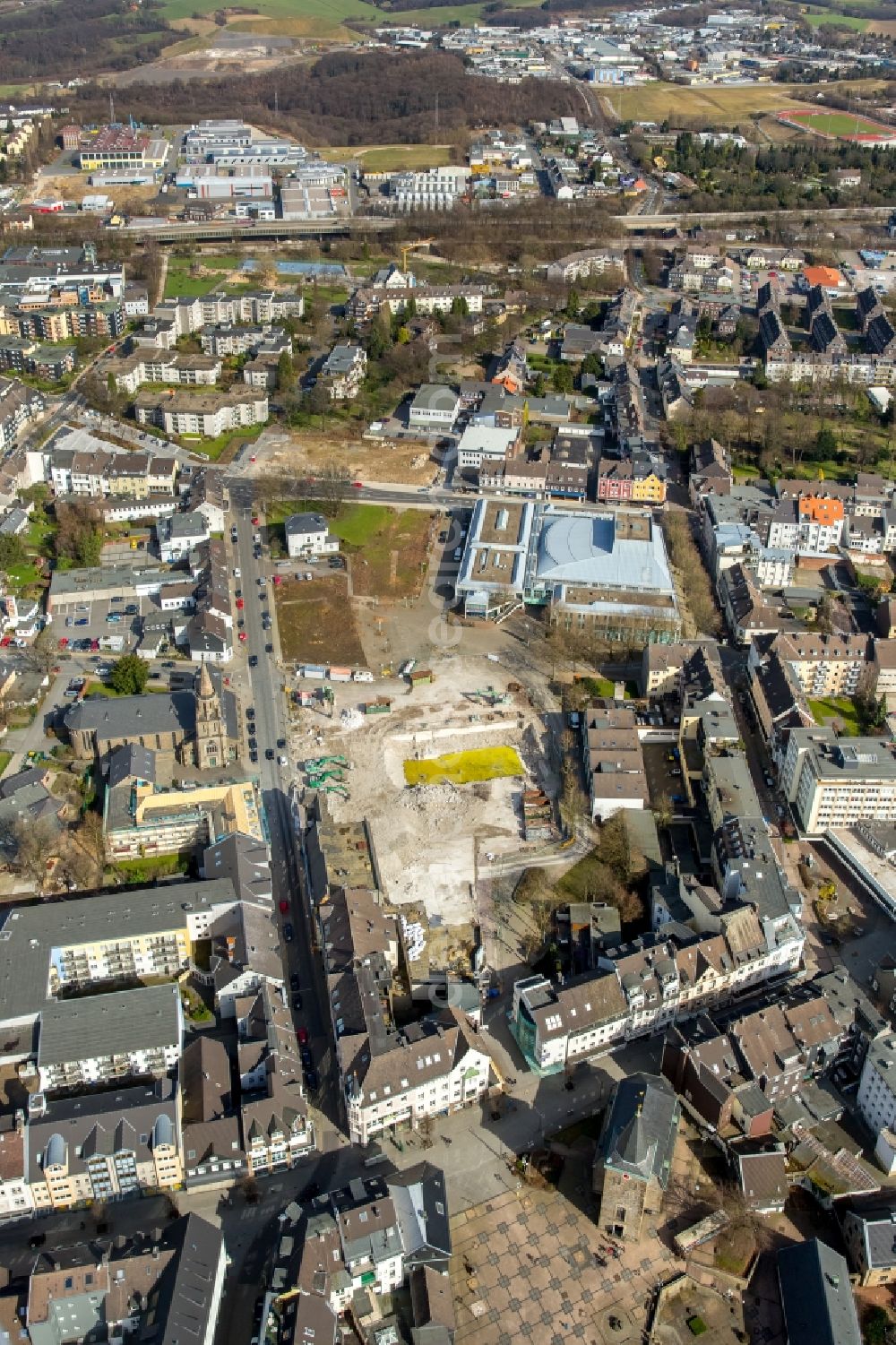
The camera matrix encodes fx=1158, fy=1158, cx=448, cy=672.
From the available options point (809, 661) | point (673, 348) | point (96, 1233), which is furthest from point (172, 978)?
point (673, 348)

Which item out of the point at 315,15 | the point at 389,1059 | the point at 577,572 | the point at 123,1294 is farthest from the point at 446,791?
the point at 315,15

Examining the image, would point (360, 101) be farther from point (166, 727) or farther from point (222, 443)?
point (166, 727)

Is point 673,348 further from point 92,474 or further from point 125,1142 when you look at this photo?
point 125,1142

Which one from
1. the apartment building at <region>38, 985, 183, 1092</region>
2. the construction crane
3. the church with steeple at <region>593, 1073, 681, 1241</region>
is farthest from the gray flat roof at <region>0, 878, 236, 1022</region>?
the construction crane

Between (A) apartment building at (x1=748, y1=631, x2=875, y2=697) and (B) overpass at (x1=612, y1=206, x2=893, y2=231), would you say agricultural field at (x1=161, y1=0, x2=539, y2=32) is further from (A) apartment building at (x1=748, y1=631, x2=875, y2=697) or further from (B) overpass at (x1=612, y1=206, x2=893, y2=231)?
(A) apartment building at (x1=748, y1=631, x2=875, y2=697)

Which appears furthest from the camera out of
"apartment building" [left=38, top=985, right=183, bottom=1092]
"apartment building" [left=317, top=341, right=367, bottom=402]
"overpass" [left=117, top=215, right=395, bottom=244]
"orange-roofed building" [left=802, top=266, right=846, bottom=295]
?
"overpass" [left=117, top=215, right=395, bottom=244]

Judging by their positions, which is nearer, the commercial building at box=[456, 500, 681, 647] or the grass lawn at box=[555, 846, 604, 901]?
the grass lawn at box=[555, 846, 604, 901]

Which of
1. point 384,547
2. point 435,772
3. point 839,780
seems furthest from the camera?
point 384,547

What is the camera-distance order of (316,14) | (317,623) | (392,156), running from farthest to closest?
(316,14) < (392,156) < (317,623)
